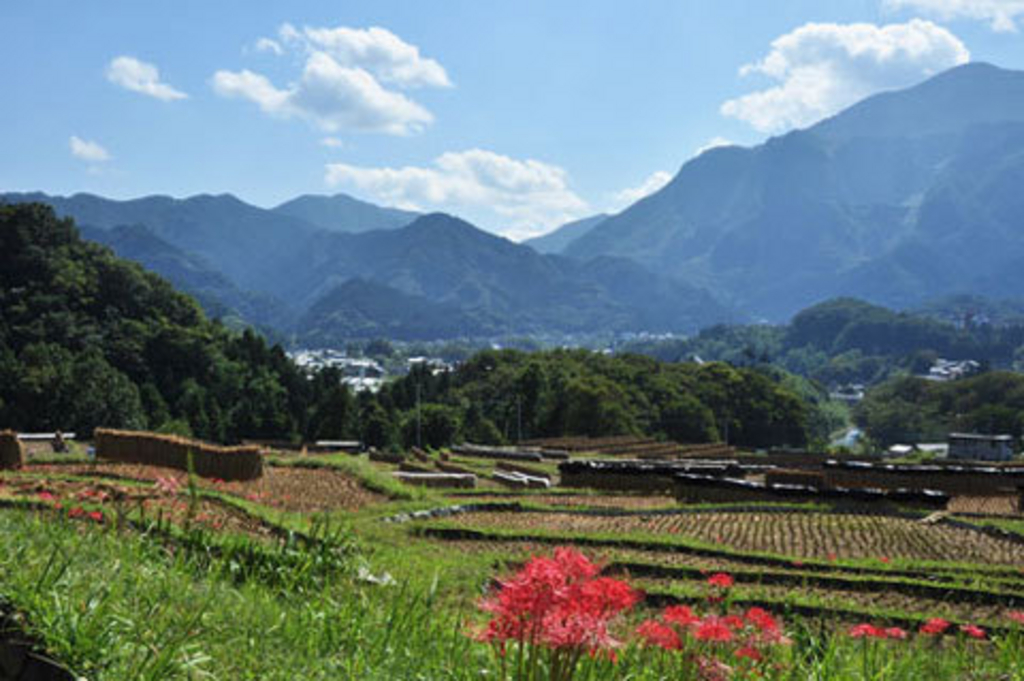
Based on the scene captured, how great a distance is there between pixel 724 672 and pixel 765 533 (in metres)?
19.5

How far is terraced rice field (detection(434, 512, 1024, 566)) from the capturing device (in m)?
20.2

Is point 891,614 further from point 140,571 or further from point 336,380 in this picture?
point 336,380

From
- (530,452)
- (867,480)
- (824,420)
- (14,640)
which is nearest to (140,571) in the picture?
(14,640)

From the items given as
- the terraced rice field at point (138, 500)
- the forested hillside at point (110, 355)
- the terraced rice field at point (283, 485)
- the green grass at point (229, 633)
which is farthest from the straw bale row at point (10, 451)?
the forested hillside at point (110, 355)

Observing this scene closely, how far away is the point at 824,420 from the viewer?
461ft

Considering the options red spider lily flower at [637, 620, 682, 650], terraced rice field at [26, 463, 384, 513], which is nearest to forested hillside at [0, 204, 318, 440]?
terraced rice field at [26, 463, 384, 513]

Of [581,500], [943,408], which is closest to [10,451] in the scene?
[581,500]

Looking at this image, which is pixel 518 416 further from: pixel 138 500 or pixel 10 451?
pixel 138 500

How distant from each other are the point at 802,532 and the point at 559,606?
21.2 metres

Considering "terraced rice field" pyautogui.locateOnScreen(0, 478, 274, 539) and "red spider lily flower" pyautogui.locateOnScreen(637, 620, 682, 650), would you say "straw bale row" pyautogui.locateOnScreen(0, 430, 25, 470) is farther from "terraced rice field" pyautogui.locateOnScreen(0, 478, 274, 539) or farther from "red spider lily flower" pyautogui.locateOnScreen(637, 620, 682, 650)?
"red spider lily flower" pyautogui.locateOnScreen(637, 620, 682, 650)

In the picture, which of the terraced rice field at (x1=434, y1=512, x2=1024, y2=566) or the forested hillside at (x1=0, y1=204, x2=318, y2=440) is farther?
the forested hillside at (x1=0, y1=204, x2=318, y2=440)

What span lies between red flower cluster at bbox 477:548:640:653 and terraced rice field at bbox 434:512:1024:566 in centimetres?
1714

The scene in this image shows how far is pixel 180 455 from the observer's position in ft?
78.9

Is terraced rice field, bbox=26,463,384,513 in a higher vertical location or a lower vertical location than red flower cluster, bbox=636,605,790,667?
lower
